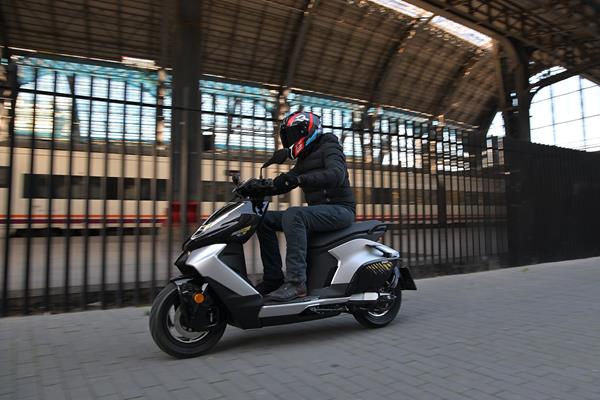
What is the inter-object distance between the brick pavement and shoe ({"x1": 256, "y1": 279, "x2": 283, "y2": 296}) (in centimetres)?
46

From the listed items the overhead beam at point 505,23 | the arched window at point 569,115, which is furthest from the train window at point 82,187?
the arched window at point 569,115

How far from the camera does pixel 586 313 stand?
5.01 meters

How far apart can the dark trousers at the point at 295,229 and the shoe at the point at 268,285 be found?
0.12ft

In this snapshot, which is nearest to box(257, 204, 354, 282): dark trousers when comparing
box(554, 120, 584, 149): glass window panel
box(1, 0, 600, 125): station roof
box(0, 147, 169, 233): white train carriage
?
box(0, 147, 169, 233): white train carriage

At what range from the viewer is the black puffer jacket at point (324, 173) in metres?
3.84

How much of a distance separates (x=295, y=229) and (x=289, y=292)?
0.53 meters

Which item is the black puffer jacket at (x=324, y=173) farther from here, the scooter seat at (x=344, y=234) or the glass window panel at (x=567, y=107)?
the glass window panel at (x=567, y=107)

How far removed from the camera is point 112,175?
5.77 metres

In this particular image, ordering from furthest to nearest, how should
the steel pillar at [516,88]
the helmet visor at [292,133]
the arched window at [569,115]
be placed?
the arched window at [569,115]
the steel pillar at [516,88]
the helmet visor at [292,133]

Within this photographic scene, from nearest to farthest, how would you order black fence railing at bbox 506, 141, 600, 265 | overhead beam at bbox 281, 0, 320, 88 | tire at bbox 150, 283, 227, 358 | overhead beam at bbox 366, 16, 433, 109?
tire at bbox 150, 283, 227, 358 → black fence railing at bbox 506, 141, 600, 265 → overhead beam at bbox 281, 0, 320, 88 → overhead beam at bbox 366, 16, 433, 109

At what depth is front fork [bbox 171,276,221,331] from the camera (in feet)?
10.8

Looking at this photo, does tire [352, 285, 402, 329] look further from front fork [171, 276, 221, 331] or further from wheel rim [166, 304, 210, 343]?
wheel rim [166, 304, 210, 343]

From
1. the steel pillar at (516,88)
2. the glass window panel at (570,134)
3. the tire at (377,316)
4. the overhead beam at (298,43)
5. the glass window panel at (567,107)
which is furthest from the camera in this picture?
the glass window panel at (567,107)

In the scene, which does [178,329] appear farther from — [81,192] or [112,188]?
[112,188]
